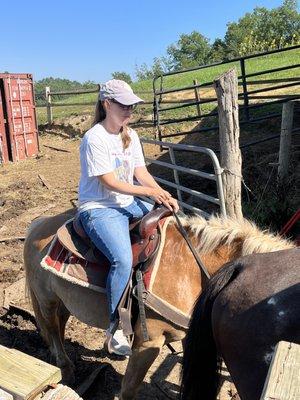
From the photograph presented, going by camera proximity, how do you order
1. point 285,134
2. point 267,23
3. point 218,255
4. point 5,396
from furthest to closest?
point 267,23, point 285,134, point 218,255, point 5,396

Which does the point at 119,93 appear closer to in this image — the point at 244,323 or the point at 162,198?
the point at 162,198

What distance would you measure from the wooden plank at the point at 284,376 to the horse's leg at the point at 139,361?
182 cm

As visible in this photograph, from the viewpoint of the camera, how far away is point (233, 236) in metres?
2.78

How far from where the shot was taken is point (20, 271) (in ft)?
19.0

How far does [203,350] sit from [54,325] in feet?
6.17

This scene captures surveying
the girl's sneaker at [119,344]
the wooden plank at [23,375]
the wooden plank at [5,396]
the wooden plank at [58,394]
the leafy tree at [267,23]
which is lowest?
the girl's sneaker at [119,344]

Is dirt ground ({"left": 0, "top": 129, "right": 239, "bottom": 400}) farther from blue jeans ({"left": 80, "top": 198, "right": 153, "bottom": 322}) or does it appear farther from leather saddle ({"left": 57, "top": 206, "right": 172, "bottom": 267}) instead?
leather saddle ({"left": 57, "top": 206, "right": 172, "bottom": 267})

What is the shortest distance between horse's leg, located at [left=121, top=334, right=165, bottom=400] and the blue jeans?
11.4 inches

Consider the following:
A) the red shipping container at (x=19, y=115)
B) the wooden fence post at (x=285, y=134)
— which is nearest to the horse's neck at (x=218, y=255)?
the wooden fence post at (x=285, y=134)

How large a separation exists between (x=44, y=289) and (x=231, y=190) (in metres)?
2.16

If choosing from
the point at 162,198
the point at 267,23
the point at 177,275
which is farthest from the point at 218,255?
the point at 267,23

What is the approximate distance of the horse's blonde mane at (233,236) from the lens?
264 cm

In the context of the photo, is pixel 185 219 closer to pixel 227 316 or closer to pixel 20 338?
pixel 227 316

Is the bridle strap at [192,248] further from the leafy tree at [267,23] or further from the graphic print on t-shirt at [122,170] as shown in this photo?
the leafy tree at [267,23]
